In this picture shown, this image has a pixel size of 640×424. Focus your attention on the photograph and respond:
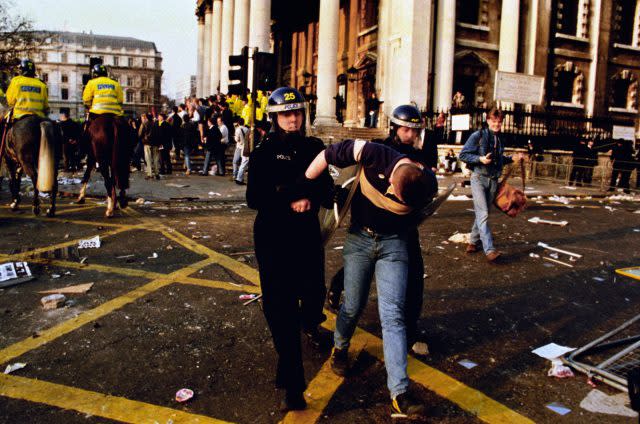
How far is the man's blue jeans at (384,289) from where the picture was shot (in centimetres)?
288

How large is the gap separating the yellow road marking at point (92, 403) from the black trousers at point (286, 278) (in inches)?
19.1

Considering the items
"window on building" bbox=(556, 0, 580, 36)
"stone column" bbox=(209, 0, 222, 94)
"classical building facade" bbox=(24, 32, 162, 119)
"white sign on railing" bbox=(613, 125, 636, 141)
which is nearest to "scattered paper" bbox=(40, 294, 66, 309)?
"white sign on railing" bbox=(613, 125, 636, 141)

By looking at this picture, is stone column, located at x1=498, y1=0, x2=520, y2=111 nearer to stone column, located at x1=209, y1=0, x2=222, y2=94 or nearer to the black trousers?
stone column, located at x1=209, y1=0, x2=222, y2=94

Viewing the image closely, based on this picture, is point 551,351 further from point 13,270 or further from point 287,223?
point 13,270

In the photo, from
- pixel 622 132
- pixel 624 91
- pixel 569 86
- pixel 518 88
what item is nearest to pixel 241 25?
pixel 518 88

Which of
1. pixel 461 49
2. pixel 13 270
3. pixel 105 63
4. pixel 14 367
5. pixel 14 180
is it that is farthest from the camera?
pixel 105 63

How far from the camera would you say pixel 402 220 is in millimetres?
3074

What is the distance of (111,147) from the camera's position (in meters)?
8.55

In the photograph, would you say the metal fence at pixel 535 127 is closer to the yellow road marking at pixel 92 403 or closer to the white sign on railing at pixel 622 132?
the white sign on railing at pixel 622 132

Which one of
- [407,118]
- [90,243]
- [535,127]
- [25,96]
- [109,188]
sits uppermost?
[535,127]

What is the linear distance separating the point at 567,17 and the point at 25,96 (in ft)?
97.7

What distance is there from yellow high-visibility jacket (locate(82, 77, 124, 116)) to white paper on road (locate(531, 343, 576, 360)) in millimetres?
7408

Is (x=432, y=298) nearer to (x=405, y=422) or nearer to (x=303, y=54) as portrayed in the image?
(x=405, y=422)

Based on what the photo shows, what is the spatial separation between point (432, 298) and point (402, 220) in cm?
220
